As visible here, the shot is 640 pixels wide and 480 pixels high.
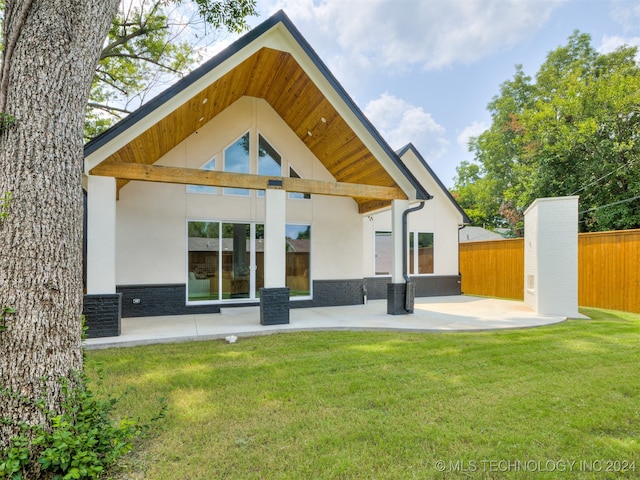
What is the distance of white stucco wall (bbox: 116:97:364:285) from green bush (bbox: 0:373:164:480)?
648cm

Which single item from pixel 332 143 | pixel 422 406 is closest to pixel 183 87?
pixel 332 143

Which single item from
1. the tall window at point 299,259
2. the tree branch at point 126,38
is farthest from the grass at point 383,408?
the tree branch at point 126,38

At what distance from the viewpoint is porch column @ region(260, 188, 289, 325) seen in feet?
22.9

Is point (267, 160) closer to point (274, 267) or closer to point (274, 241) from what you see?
point (274, 241)

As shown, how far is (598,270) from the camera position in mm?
9898

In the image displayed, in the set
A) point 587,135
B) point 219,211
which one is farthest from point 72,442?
point 587,135

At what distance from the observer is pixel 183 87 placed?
6328 mm

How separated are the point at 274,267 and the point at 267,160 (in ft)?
12.4

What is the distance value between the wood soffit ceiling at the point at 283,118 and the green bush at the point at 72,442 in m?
5.42

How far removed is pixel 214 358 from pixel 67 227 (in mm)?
Result: 3215

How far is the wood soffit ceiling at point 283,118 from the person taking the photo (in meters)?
7.14

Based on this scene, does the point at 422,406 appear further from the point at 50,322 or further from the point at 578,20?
the point at 578,20

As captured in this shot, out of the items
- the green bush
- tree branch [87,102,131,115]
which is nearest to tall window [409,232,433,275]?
the green bush

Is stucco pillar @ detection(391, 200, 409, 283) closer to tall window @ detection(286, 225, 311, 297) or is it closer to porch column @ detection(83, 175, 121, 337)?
tall window @ detection(286, 225, 311, 297)
